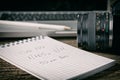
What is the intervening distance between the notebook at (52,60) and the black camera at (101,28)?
0.07 metres

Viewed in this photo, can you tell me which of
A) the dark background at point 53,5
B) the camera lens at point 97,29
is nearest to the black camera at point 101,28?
the camera lens at point 97,29

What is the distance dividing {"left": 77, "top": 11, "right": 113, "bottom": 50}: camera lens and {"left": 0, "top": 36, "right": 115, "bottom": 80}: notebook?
7 cm

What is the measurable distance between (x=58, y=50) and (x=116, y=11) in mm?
177

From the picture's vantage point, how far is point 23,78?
21.1 inches

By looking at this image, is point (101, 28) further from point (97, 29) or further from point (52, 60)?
point (52, 60)

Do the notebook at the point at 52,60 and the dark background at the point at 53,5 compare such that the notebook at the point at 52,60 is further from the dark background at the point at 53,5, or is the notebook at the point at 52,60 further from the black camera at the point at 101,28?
the dark background at the point at 53,5

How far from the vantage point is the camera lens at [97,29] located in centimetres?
68

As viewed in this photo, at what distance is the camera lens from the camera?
0.68 meters

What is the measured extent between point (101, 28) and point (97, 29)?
1cm

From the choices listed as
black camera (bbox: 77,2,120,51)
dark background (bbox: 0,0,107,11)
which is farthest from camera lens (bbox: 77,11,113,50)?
dark background (bbox: 0,0,107,11)

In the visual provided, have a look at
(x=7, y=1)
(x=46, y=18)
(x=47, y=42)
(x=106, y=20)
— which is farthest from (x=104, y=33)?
(x=7, y=1)

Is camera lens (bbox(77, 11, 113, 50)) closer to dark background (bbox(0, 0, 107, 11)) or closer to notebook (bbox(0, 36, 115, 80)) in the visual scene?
notebook (bbox(0, 36, 115, 80))

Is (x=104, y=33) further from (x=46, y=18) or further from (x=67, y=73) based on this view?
(x=46, y=18)

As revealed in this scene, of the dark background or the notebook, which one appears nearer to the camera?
the notebook
